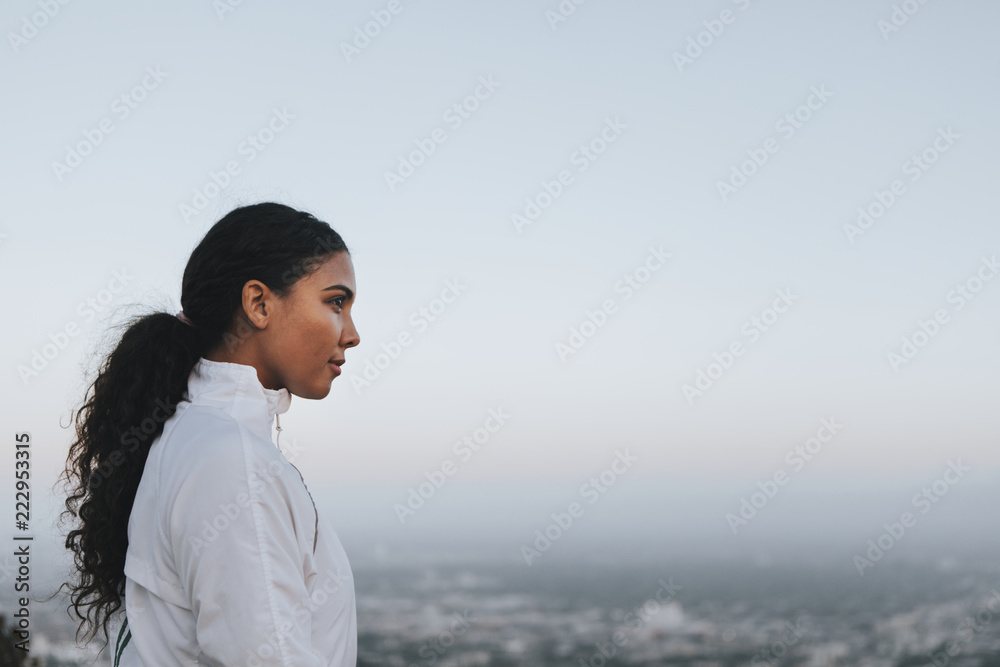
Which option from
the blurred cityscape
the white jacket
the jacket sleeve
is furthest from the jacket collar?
the blurred cityscape

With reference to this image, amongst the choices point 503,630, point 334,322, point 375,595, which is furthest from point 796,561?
point 334,322

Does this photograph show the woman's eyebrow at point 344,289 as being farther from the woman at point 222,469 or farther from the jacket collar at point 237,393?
the jacket collar at point 237,393

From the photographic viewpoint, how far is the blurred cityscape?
89.1 ft

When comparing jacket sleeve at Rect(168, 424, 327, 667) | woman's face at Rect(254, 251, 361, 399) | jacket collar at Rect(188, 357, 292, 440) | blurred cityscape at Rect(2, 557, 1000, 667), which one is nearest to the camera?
jacket sleeve at Rect(168, 424, 327, 667)

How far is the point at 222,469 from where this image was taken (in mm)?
1311

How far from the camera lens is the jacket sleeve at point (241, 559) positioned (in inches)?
49.4

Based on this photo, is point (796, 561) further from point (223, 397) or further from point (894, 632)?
point (223, 397)

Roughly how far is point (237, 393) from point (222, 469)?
9.1 inches

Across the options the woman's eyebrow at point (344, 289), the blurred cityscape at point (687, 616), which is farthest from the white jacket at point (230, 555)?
the blurred cityscape at point (687, 616)

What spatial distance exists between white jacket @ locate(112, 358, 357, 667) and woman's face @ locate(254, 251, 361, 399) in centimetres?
7

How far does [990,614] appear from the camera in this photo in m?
31.9

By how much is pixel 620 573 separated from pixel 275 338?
4812cm

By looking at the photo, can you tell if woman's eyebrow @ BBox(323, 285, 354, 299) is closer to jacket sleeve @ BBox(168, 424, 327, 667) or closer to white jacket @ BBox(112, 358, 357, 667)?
white jacket @ BBox(112, 358, 357, 667)

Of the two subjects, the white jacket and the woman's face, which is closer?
the white jacket
